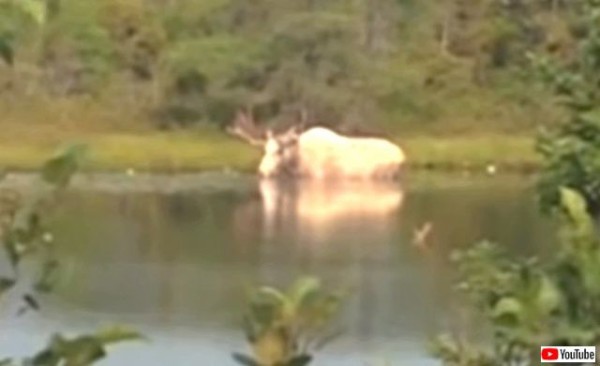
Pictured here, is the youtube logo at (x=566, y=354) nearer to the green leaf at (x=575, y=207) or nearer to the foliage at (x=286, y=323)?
the green leaf at (x=575, y=207)

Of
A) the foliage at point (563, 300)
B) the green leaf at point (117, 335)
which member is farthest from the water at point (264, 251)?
the green leaf at point (117, 335)

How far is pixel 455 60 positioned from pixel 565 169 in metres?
17.4

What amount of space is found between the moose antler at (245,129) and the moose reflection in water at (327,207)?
4.25ft

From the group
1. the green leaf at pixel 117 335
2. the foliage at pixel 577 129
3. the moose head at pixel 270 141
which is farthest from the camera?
the moose head at pixel 270 141

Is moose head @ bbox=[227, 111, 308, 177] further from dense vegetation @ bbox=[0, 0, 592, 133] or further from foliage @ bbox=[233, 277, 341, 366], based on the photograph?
foliage @ bbox=[233, 277, 341, 366]

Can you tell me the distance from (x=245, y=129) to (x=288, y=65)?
2.96ft

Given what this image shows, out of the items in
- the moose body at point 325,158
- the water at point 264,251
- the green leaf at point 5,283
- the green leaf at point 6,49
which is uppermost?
the green leaf at point 6,49

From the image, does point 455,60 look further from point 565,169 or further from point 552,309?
point 552,309

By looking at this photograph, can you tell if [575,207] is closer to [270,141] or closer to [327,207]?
[327,207]

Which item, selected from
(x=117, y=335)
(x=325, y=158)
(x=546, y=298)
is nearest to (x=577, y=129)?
(x=546, y=298)

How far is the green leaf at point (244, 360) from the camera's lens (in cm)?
114

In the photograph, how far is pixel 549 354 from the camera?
1.53m

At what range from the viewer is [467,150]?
1917 centimetres

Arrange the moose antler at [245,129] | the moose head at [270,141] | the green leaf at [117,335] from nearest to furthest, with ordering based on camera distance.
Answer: the green leaf at [117,335]
the moose head at [270,141]
the moose antler at [245,129]
